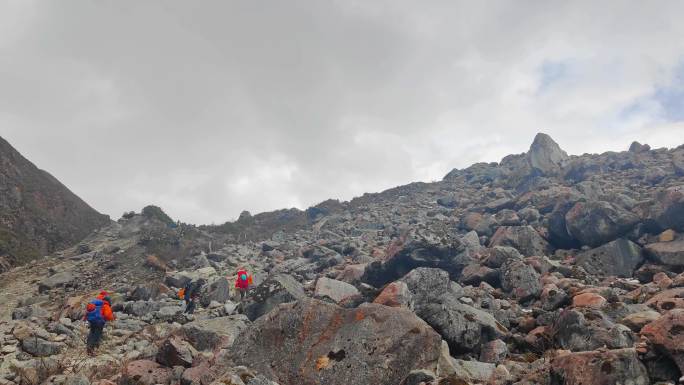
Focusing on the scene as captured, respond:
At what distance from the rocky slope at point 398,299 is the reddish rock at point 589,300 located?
0.16 ft

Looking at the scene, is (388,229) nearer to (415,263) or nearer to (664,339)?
(415,263)

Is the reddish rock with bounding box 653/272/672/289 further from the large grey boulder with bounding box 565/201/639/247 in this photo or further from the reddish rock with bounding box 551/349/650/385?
the reddish rock with bounding box 551/349/650/385

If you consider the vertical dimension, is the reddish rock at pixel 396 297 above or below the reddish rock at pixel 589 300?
below

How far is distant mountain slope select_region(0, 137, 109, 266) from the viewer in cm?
3266

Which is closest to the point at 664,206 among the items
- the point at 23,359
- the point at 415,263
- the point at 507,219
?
the point at 507,219

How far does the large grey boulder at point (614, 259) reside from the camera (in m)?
17.1

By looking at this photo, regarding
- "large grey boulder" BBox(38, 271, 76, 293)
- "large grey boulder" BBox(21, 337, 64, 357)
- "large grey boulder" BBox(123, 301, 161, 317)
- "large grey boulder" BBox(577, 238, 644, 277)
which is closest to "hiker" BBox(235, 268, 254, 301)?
"large grey boulder" BBox(123, 301, 161, 317)

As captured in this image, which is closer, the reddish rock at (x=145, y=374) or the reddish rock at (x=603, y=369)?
the reddish rock at (x=603, y=369)

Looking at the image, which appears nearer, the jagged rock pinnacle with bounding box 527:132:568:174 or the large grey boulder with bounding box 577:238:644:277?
the large grey boulder with bounding box 577:238:644:277

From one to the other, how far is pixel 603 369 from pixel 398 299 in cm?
A: 582

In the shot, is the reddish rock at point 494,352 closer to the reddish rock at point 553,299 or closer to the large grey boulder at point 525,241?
the reddish rock at point 553,299

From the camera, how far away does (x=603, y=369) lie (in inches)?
226

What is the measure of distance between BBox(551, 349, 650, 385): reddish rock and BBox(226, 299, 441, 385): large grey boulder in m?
2.24

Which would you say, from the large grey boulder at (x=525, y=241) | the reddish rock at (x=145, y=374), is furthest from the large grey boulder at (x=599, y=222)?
the reddish rock at (x=145, y=374)
